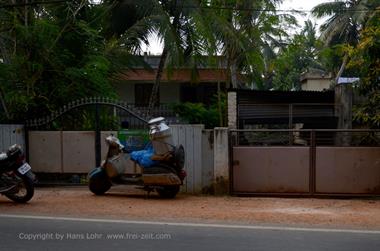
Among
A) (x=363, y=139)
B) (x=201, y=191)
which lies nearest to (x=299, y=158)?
(x=363, y=139)

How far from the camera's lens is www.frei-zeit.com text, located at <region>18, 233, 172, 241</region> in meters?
7.13

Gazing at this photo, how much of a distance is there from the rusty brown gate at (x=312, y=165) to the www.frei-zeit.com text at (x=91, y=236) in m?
4.25

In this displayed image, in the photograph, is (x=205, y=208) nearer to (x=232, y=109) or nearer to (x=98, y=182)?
(x=98, y=182)

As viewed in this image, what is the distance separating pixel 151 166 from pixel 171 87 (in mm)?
17464

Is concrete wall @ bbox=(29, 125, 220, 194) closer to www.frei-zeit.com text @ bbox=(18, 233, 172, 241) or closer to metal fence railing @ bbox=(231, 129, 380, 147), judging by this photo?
metal fence railing @ bbox=(231, 129, 380, 147)

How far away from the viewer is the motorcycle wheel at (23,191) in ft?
32.1

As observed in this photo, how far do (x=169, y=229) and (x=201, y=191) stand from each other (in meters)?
3.76

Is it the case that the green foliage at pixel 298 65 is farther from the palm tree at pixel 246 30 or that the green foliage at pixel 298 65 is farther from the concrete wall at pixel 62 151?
the concrete wall at pixel 62 151

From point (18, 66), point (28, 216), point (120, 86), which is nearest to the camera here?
point (28, 216)

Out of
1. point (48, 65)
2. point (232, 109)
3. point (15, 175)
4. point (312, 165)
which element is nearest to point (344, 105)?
point (232, 109)

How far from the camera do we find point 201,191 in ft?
37.8

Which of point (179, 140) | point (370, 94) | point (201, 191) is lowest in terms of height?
point (201, 191)

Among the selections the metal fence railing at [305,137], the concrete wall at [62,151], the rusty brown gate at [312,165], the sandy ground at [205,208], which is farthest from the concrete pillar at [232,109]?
the concrete wall at [62,151]

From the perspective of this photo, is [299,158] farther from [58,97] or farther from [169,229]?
[58,97]
